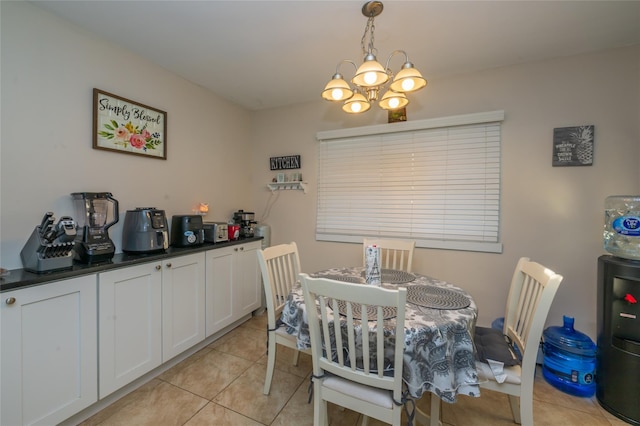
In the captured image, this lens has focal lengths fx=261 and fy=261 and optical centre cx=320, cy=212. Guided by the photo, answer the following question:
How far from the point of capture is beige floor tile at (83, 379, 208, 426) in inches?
61.2

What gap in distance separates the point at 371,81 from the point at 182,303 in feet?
6.87

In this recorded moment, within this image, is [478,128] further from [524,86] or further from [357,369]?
[357,369]

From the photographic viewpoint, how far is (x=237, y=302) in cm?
264

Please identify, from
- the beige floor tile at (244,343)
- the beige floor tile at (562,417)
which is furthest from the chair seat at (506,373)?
the beige floor tile at (244,343)

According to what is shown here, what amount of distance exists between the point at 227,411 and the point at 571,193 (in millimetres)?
2980

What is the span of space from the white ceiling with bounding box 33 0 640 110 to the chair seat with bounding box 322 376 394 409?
2.09 metres

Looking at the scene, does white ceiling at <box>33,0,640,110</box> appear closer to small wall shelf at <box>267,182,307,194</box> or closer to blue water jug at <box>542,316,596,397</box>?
small wall shelf at <box>267,182,307,194</box>

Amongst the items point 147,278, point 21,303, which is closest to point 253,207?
point 147,278

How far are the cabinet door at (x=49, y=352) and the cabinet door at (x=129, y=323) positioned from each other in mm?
51

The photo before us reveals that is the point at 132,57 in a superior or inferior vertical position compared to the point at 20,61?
superior

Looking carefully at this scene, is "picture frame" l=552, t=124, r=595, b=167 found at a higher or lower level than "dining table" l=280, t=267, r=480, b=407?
higher

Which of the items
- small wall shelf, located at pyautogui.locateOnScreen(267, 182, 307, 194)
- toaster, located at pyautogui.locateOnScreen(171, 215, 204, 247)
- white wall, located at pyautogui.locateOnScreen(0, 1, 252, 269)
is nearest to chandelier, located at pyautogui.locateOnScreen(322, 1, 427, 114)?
small wall shelf, located at pyautogui.locateOnScreen(267, 182, 307, 194)

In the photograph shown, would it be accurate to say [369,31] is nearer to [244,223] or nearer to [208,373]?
[244,223]

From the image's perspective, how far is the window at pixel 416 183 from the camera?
2.32 metres
